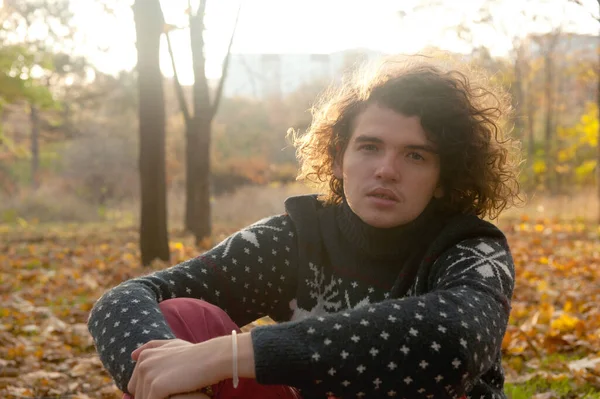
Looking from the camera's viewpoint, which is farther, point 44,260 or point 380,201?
point 44,260

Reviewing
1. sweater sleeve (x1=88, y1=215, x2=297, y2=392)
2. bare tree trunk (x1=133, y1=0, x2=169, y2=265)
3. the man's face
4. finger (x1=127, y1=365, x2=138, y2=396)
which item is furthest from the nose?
bare tree trunk (x1=133, y1=0, x2=169, y2=265)

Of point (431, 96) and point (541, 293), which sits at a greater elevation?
point (431, 96)

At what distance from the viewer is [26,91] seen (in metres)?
16.9

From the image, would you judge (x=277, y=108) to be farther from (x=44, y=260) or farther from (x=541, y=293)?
(x=541, y=293)

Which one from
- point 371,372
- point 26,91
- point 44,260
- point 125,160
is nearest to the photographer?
Result: point 371,372

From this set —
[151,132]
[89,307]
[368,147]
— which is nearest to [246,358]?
[368,147]

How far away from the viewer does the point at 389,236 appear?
2.32 meters

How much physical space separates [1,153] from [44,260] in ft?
87.6

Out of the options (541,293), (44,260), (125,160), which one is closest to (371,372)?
(541,293)

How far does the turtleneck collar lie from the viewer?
90.9 inches

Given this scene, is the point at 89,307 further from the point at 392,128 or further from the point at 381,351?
the point at 381,351

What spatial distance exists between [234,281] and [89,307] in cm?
392

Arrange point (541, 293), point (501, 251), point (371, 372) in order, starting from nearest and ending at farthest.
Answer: point (371, 372)
point (501, 251)
point (541, 293)

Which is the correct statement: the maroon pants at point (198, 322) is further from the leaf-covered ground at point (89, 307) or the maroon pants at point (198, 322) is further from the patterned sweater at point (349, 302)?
the leaf-covered ground at point (89, 307)
